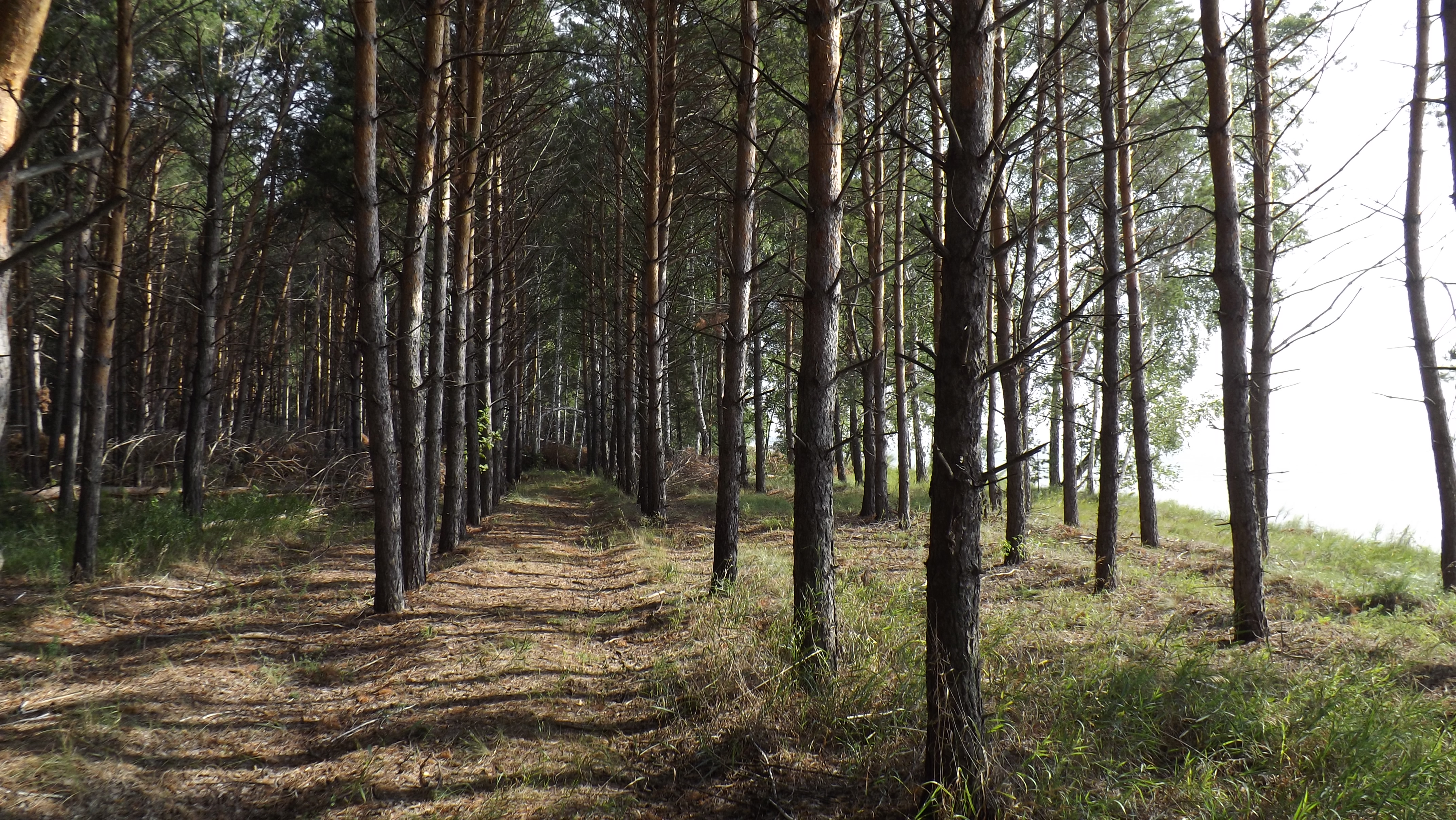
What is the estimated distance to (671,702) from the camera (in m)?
4.40

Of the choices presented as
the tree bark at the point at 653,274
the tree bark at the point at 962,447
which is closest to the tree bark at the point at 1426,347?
the tree bark at the point at 962,447

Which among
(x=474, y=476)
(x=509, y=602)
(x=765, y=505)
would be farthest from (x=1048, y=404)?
(x=509, y=602)

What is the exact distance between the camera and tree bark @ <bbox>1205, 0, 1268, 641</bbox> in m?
5.76

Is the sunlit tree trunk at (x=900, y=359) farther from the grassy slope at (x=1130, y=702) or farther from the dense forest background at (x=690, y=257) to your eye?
the grassy slope at (x=1130, y=702)

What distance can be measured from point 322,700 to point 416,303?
12.0 feet

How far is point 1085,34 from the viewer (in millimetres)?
11047

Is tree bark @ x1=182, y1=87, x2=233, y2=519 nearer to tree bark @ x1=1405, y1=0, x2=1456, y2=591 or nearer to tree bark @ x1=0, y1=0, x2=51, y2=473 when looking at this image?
tree bark @ x1=0, y1=0, x2=51, y2=473

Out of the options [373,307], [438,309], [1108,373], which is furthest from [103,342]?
[1108,373]

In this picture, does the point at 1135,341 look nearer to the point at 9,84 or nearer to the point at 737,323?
the point at 737,323

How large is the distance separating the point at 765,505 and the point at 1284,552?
29.5ft

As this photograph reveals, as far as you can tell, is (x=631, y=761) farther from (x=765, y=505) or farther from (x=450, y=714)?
(x=765, y=505)

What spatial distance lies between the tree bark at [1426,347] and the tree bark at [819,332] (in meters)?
7.06

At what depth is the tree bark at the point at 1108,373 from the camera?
7805 mm

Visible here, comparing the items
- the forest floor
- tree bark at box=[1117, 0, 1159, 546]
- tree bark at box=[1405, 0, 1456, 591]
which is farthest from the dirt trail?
tree bark at box=[1405, 0, 1456, 591]
